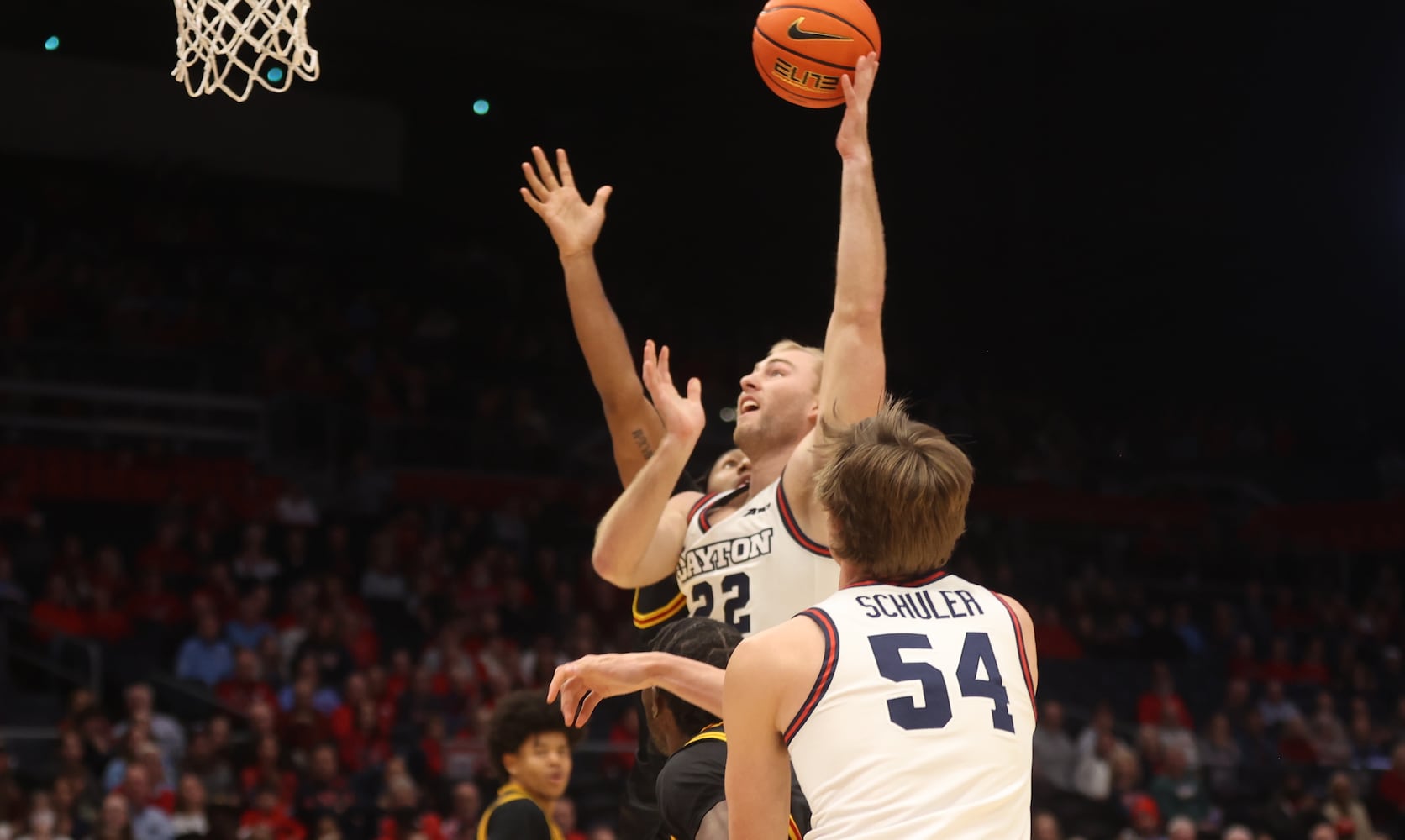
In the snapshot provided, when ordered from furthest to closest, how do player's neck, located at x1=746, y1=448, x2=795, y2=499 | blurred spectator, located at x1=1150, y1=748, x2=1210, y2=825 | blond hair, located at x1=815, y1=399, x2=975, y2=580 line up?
blurred spectator, located at x1=1150, y1=748, x2=1210, y2=825 → player's neck, located at x1=746, y1=448, x2=795, y2=499 → blond hair, located at x1=815, y1=399, x2=975, y2=580

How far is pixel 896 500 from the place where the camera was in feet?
8.69

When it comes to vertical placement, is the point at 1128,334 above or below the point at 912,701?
above

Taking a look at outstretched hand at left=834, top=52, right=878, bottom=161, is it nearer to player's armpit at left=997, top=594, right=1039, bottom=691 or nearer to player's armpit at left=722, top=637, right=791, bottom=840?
player's armpit at left=997, top=594, right=1039, bottom=691

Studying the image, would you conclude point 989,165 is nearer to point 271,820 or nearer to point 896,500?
point 271,820

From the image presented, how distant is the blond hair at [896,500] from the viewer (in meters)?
2.65

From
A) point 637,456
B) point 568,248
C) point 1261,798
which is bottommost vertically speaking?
point 1261,798

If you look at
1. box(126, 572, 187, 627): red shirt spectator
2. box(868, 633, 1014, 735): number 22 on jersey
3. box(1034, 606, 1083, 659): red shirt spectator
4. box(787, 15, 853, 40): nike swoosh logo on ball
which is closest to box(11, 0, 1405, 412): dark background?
box(1034, 606, 1083, 659): red shirt spectator

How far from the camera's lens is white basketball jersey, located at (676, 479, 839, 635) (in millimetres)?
4051

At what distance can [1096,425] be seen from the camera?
19000 millimetres

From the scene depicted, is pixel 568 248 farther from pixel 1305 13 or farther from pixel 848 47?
pixel 1305 13

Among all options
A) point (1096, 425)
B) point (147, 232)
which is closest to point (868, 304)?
point (147, 232)

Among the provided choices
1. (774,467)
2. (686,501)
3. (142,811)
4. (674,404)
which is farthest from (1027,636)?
(142,811)

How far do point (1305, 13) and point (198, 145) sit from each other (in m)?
11.7

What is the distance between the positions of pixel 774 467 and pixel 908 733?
1.93 metres
